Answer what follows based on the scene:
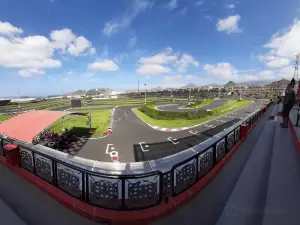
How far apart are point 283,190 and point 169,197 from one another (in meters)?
2.98

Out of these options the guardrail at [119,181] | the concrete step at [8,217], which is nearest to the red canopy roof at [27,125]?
the guardrail at [119,181]

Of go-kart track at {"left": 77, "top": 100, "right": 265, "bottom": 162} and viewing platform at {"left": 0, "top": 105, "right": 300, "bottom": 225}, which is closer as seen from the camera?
viewing platform at {"left": 0, "top": 105, "right": 300, "bottom": 225}

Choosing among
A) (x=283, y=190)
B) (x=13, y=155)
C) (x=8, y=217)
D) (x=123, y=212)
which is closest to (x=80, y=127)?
(x=13, y=155)

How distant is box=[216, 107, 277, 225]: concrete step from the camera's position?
307 cm

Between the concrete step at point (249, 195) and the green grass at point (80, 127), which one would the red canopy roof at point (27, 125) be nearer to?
the green grass at point (80, 127)

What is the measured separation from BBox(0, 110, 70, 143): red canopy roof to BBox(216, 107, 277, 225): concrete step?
1054 centimetres

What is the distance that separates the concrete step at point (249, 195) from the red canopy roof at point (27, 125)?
1054cm

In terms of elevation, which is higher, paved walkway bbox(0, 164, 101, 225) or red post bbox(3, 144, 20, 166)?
red post bbox(3, 144, 20, 166)

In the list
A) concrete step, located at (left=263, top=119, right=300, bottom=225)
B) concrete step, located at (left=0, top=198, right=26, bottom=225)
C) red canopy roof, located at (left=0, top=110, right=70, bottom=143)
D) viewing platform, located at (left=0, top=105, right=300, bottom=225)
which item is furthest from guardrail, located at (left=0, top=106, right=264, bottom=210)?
red canopy roof, located at (left=0, top=110, right=70, bottom=143)

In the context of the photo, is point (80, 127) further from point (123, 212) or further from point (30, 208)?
point (123, 212)

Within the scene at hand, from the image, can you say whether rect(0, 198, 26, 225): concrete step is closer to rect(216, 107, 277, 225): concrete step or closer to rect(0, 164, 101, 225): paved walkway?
rect(0, 164, 101, 225): paved walkway

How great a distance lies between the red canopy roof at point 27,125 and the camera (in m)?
9.64

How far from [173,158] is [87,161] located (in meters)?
5.26

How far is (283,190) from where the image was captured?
392 centimetres
